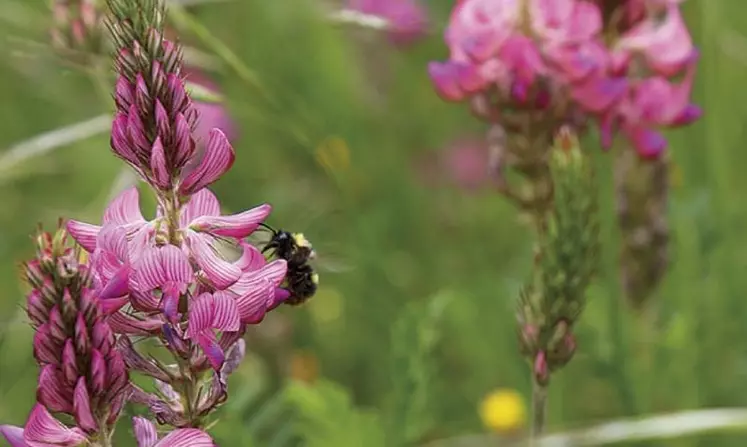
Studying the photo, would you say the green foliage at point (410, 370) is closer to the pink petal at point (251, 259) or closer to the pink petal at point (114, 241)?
the pink petal at point (251, 259)

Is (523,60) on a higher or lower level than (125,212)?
higher

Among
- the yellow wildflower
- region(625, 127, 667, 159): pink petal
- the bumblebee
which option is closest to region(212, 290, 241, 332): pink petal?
the bumblebee

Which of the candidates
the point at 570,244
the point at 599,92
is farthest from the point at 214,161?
the point at 599,92

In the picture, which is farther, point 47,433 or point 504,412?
point 504,412

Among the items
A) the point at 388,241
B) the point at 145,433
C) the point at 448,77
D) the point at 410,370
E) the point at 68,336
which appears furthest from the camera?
the point at 388,241

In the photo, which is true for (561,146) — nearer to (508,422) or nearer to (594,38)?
(594,38)

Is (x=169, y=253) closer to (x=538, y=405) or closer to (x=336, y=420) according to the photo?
(x=538, y=405)
